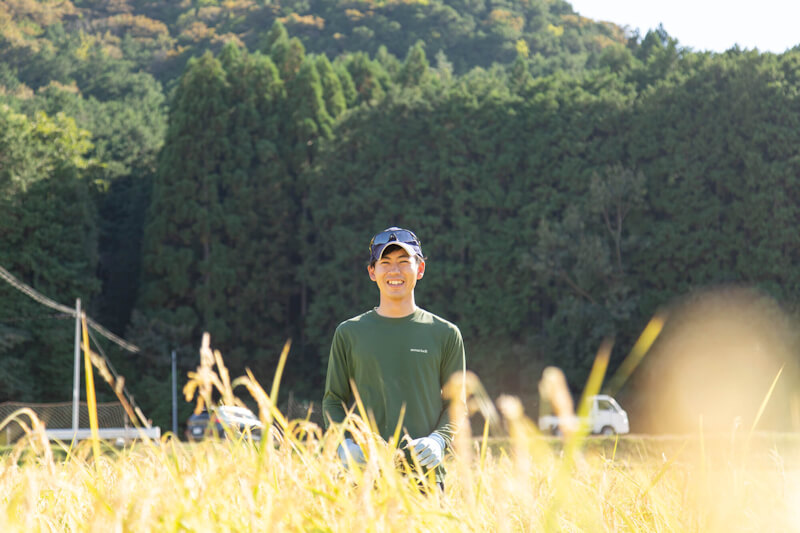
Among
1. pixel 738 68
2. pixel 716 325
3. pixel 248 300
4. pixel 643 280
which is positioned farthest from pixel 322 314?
pixel 738 68

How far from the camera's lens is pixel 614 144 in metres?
31.2

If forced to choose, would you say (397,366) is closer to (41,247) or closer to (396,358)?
(396,358)

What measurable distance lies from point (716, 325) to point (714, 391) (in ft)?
5.88

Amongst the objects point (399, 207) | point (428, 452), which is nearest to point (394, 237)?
point (428, 452)

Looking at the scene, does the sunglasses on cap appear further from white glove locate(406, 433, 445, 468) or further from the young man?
white glove locate(406, 433, 445, 468)

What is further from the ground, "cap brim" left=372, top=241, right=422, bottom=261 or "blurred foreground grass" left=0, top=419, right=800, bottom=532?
"cap brim" left=372, top=241, right=422, bottom=261

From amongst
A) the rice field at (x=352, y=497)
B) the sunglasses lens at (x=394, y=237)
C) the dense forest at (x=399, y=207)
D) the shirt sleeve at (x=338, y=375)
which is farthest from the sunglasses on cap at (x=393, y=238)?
the dense forest at (x=399, y=207)

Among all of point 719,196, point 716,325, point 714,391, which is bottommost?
point 714,391

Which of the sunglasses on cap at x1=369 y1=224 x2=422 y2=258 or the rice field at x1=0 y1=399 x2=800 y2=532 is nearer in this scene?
the rice field at x1=0 y1=399 x2=800 y2=532

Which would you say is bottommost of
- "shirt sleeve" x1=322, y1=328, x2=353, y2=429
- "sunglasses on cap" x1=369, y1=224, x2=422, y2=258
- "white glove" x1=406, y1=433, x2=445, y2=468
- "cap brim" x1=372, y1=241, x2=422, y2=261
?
"white glove" x1=406, y1=433, x2=445, y2=468

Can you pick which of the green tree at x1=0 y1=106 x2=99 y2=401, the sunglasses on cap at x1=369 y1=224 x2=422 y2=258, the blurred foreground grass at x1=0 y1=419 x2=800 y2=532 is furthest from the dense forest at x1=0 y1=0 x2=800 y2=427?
the blurred foreground grass at x1=0 y1=419 x2=800 y2=532

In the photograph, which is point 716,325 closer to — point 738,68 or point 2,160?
point 738,68

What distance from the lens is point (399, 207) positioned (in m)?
32.7

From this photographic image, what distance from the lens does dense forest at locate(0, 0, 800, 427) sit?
2900 cm
